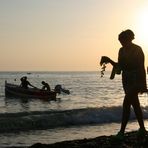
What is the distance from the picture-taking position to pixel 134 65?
8328 millimetres

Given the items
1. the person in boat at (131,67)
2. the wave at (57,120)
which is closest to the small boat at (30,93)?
the wave at (57,120)

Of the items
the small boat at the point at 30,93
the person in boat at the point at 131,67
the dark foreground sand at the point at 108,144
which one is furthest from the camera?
the small boat at the point at 30,93

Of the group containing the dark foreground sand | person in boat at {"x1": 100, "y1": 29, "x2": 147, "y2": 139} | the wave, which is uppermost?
person in boat at {"x1": 100, "y1": 29, "x2": 147, "y2": 139}

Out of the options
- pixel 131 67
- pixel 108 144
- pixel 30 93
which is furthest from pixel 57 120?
pixel 30 93

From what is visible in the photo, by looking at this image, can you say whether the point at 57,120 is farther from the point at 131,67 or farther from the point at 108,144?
the point at 108,144

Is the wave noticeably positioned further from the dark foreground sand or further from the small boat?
the small boat

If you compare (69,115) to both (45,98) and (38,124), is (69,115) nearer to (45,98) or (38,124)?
(38,124)

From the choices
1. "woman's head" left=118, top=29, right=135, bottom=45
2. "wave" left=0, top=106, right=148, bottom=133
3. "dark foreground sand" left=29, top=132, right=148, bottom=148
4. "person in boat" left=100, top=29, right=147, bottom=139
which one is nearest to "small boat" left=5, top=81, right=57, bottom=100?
"wave" left=0, top=106, right=148, bottom=133

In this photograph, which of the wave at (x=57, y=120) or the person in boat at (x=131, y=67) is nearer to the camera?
the person in boat at (x=131, y=67)

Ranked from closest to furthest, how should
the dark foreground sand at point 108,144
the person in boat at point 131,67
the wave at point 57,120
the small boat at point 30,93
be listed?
the dark foreground sand at point 108,144 → the person in boat at point 131,67 → the wave at point 57,120 → the small boat at point 30,93

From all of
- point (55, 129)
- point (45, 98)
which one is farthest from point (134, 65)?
point (45, 98)

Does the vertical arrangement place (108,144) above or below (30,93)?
above

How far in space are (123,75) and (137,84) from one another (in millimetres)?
325

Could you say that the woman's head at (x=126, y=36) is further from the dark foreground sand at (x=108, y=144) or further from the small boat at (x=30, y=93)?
the small boat at (x=30, y=93)
